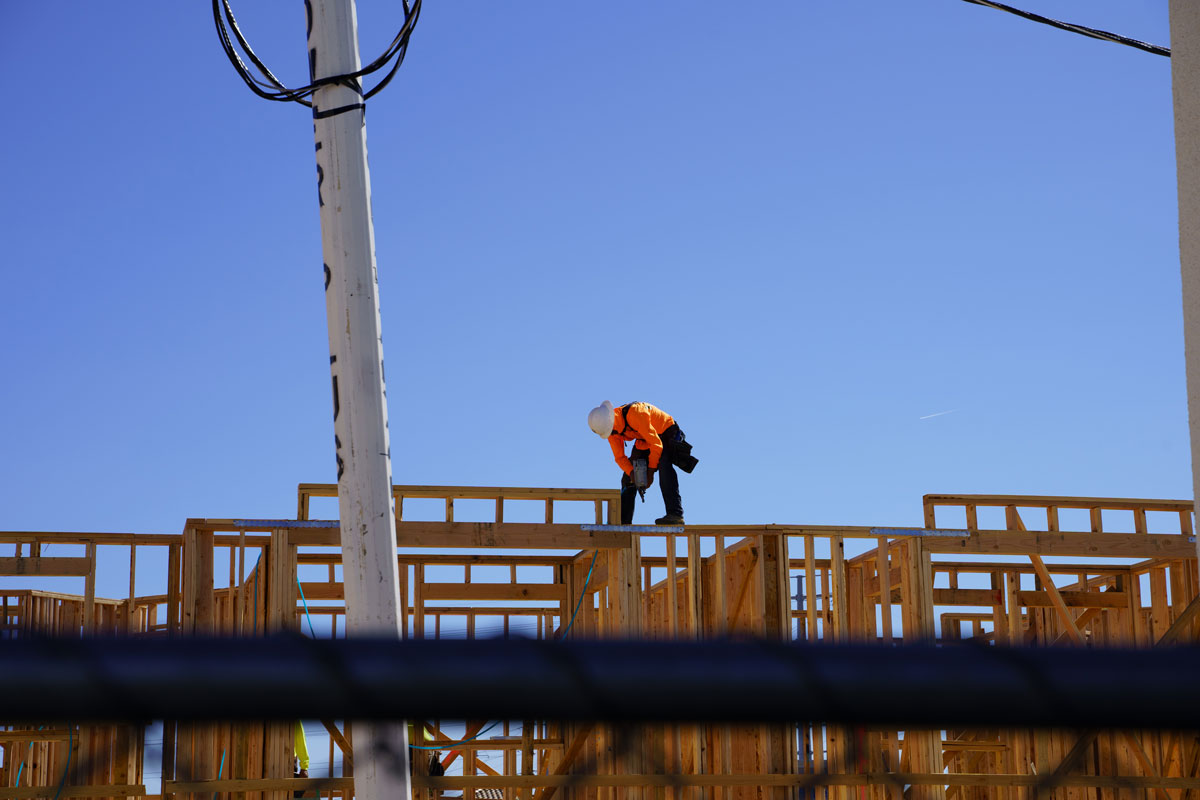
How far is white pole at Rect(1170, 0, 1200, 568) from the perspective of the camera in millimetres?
6477

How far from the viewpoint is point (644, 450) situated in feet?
45.5

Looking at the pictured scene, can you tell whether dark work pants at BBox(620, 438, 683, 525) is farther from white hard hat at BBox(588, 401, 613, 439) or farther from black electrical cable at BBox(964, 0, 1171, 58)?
black electrical cable at BBox(964, 0, 1171, 58)

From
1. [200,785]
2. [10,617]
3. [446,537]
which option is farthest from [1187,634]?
[10,617]

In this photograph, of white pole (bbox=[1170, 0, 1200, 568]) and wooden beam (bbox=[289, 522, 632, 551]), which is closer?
white pole (bbox=[1170, 0, 1200, 568])

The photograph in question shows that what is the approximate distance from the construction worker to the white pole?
7595 millimetres

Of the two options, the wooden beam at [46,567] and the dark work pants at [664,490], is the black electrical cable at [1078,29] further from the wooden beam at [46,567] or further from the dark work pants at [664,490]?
the wooden beam at [46,567]

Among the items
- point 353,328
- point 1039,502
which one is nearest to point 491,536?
point 1039,502

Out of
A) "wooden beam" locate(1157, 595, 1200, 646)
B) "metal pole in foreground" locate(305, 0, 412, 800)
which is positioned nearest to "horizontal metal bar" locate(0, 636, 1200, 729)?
"metal pole in foreground" locate(305, 0, 412, 800)

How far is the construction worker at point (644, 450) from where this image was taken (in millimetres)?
13828

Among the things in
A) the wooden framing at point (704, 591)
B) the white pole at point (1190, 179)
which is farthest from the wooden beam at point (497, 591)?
the white pole at point (1190, 179)

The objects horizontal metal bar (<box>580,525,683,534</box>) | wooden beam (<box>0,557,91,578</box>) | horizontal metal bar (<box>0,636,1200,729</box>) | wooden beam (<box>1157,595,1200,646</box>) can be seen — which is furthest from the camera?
wooden beam (<box>0,557,91,578</box>)

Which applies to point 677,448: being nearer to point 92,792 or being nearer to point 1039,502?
point 1039,502

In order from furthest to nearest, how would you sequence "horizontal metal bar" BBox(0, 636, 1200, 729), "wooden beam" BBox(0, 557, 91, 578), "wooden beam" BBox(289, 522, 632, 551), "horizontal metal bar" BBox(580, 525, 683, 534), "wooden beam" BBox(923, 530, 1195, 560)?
"wooden beam" BBox(0, 557, 91, 578), "wooden beam" BBox(923, 530, 1195, 560), "horizontal metal bar" BBox(580, 525, 683, 534), "wooden beam" BBox(289, 522, 632, 551), "horizontal metal bar" BBox(0, 636, 1200, 729)

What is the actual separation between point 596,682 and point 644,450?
12588 millimetres
